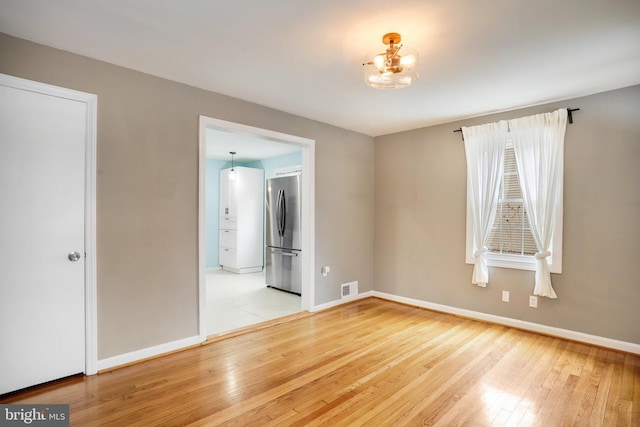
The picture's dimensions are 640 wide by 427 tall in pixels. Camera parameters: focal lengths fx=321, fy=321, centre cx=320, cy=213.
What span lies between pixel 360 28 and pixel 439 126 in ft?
8.70

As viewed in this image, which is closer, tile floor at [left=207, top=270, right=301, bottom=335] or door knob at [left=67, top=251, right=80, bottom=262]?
door knob at [left=67, top=251, right=80, bottom=262]

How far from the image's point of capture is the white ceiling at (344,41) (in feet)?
6.32

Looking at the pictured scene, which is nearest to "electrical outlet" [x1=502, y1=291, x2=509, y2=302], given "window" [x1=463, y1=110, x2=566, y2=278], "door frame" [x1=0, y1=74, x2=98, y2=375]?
"window" [x1=463, y1=110, x2=566, y2=278]

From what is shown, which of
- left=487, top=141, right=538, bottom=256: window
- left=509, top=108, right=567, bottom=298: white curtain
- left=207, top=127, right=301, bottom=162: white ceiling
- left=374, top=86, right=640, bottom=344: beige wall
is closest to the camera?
left=374, top=86, right=640, bottom=344: beige wall

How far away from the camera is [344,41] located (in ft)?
7.52

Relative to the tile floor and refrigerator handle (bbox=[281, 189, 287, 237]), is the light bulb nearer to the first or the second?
the tile floor

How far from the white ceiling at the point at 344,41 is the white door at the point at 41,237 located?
0.60m

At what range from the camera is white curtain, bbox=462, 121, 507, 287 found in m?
3.82

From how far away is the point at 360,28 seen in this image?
213 cm

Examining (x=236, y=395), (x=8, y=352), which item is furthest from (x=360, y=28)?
(x=8, y=352)

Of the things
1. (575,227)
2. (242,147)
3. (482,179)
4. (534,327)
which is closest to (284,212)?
(242,147)

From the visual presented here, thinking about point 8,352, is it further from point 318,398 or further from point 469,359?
point 469,359

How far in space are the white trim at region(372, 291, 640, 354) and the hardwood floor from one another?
0.11 metres

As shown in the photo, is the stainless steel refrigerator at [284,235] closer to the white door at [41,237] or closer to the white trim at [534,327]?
the white trim at [534,327]
